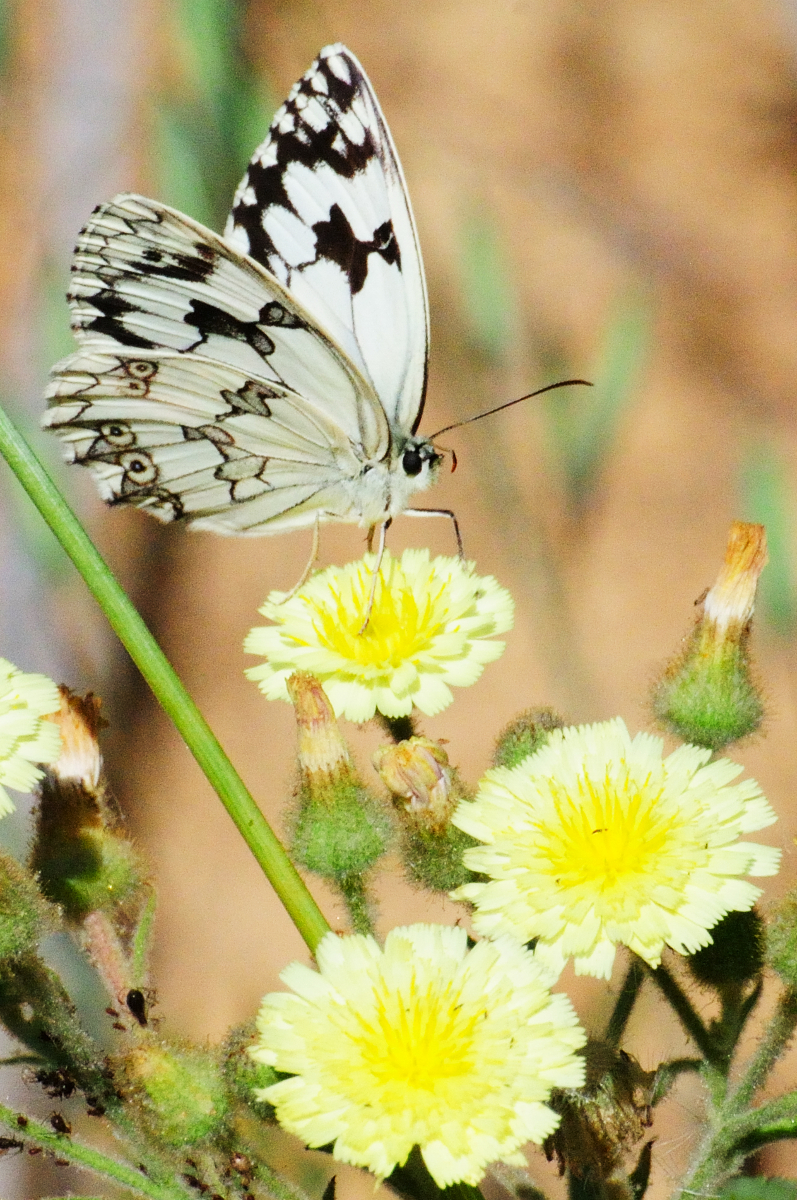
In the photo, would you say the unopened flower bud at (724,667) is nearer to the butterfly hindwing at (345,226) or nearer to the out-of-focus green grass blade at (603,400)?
the butterfly hindwing at (345,226)

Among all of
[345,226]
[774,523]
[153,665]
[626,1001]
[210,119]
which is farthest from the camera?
[210,119]

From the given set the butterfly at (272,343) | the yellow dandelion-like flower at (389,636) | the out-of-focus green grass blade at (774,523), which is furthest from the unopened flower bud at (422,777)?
the out-of-focus green grass blade at (774,523)

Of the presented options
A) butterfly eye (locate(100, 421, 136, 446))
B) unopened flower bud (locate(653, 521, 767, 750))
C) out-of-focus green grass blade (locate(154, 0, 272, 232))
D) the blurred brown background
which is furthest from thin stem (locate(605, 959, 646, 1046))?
out-of-focus green grass blade (locate(154, 0, 272, 232))

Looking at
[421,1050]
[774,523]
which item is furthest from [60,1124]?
[774,523]

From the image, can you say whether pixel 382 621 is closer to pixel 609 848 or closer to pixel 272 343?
pixel 609 848

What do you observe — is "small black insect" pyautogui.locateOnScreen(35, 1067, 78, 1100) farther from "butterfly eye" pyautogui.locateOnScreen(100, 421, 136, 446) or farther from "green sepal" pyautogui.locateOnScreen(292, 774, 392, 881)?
"butterfly eye" pyautogui.locateOnScreen(100, 421, 136, 446)

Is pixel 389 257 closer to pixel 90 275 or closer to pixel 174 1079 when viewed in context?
pixel 90 275

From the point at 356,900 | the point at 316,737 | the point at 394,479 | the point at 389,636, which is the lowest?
the point at 356,900
